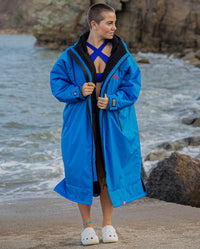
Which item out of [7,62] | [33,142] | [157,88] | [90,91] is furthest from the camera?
[7,62]

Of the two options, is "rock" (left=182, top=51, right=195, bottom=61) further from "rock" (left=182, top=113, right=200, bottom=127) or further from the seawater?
"rock" (left=182, top=113, right=200, bottom=127)

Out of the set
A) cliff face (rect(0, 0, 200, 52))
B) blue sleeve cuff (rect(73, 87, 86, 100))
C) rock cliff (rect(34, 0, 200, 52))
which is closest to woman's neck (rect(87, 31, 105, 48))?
Answer: blue sleeve cuff (rect(73, 87, 86, 100))

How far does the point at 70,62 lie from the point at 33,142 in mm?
5449

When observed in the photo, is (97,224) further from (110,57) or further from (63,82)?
(110,57)

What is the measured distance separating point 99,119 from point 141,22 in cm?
3007

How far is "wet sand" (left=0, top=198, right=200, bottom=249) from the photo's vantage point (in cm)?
289

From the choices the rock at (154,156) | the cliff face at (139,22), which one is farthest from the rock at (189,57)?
the rock at (154,156)

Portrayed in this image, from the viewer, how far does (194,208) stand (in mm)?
4031

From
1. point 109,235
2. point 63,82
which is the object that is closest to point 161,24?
point 63,82

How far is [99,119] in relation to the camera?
282cm

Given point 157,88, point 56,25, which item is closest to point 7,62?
point 56,25

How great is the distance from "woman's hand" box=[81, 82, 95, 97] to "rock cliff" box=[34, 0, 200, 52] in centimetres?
2810

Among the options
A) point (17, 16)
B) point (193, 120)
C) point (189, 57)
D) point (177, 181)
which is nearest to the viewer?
point (177, 181)

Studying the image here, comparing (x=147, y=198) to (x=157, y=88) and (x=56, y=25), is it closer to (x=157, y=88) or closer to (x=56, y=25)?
(x=157, y=88)
